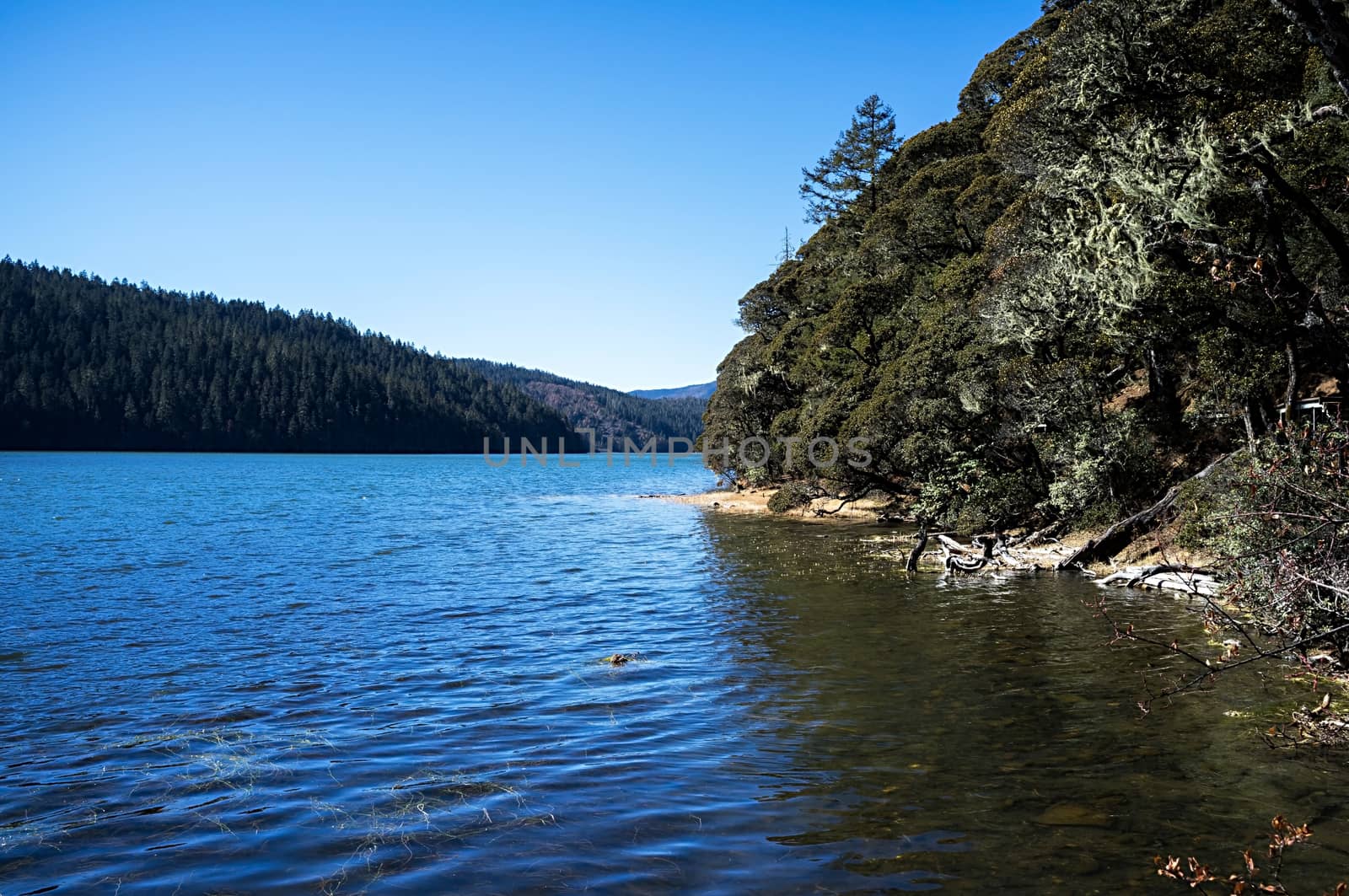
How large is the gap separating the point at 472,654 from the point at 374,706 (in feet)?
10.9

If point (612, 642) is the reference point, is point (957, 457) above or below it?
above

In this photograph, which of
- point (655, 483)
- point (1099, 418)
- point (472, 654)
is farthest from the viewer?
point (655, 483)

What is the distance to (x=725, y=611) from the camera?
62.7 feet

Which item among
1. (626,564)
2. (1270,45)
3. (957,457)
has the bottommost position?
(626,564)

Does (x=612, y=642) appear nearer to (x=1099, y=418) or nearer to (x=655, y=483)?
(x=1099, y=418)

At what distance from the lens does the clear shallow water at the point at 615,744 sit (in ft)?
23.5

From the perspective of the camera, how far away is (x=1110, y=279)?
47.8 feet

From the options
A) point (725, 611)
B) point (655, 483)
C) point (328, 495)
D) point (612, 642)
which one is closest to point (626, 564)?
point (725, 611)

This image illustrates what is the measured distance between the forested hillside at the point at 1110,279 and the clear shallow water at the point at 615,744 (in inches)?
216

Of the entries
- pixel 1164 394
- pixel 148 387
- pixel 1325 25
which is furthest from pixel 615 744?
pixel 148 387

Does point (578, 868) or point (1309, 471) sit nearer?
point (578, 868)

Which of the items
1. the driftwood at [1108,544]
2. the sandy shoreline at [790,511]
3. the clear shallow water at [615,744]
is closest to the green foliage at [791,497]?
the sandy shoreline at [790,511]

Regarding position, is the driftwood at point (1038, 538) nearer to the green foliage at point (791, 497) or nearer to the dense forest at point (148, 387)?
the green foliage at point (791, 497)

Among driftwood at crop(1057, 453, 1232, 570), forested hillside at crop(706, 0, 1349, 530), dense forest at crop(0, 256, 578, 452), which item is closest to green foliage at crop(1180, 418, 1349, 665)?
forested hillside at crop(706, 0, 1349, 530)
